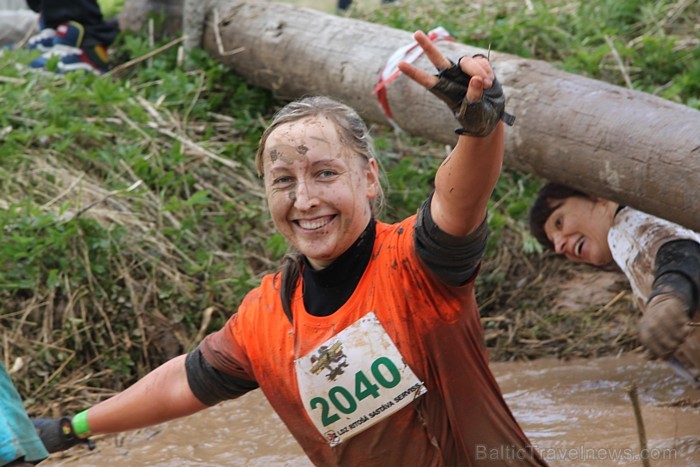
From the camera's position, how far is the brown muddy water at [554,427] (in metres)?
3.56

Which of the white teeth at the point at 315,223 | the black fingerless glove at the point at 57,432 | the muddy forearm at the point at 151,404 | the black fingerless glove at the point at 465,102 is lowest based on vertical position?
the black fingerless glove at the point at 57,432

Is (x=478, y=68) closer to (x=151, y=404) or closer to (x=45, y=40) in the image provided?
(x=151, y=404)

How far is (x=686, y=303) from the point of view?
302cm

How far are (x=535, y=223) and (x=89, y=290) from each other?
2.08 m

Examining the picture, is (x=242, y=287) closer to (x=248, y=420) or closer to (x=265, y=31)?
(x=248, y=420)

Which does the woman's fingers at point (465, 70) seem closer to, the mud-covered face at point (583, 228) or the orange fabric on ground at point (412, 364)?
the orange fabric on ground at point (412, 364)

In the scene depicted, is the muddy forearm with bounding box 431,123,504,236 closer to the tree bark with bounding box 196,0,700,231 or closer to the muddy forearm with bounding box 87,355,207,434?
the muddy forearm with bounding box 87,355,207,434

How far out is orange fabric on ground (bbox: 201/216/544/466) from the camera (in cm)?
256

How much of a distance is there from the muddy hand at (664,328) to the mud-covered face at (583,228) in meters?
1.05

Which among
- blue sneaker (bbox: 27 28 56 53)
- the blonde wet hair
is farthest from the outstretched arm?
blue sneaker (bbox: 27 28 56 53)

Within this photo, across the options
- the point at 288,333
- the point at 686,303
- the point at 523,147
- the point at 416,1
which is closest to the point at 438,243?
the point at 288,333

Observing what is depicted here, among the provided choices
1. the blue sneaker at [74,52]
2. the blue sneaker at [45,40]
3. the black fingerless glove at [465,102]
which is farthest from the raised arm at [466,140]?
the blue sneaker at [45,40]

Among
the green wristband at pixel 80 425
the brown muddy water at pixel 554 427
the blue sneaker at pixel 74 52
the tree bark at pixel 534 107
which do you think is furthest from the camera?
the blue sneaker at pixel 74 52

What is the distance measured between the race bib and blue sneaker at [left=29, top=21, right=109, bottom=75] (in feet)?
13.4
